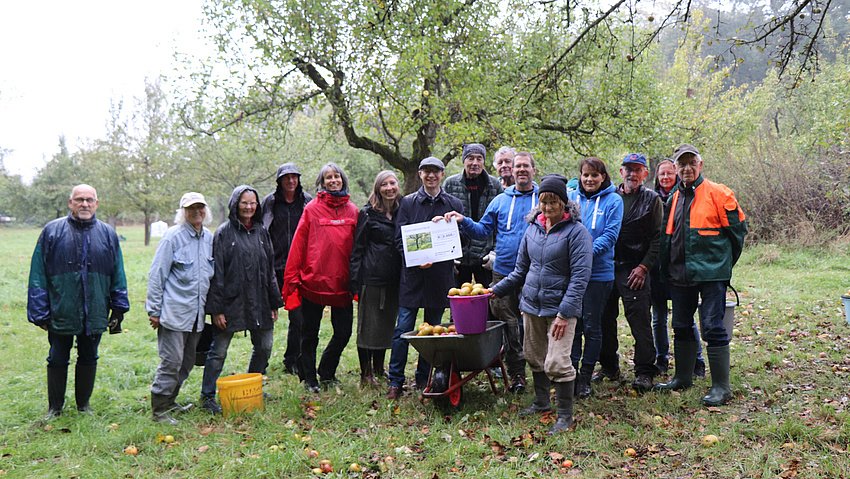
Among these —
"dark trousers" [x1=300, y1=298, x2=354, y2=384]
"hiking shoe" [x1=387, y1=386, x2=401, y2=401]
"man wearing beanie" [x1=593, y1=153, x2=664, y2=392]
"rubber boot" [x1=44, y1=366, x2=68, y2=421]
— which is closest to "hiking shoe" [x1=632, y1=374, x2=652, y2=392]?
"man wearing beanie" [x1=593, y1=153, x2=664, y2=392]

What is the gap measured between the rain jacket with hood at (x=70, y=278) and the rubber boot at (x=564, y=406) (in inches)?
140

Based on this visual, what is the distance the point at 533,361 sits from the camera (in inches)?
171

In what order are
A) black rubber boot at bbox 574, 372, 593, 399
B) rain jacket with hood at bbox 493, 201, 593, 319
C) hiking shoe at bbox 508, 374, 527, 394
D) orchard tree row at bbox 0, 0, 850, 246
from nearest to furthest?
rain jacket with hood at bbox 493, 201, 593, 319 → black rubber boot at bbox 574, 372, 593, 399 → hiking shoe at bbox 508, 374, 527, 394 → orchard tree row at bbox 0, 0, 850, 246

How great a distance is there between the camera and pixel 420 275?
198 inches

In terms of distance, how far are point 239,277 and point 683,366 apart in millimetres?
4128

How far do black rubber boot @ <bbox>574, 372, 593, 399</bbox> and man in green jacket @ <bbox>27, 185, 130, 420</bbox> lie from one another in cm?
396

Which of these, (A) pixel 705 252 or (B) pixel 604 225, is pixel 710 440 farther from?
(B) pixel 604 225

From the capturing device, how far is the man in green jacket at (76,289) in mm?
4359

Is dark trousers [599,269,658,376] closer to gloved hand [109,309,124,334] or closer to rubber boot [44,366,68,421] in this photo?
gloved hand [109,309,124,334]

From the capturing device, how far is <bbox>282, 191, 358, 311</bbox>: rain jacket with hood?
5.20 metres

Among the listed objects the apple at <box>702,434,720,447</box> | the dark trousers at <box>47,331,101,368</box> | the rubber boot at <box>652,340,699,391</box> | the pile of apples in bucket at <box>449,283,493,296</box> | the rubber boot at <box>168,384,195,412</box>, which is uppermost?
the pile of apples in bucket at <box>449,283,493,296</box>

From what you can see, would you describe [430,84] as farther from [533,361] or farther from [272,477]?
[272,477]

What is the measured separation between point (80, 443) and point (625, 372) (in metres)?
5.01

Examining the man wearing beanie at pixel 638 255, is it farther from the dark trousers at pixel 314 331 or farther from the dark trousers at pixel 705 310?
the dark trousers at pixel 314 331
